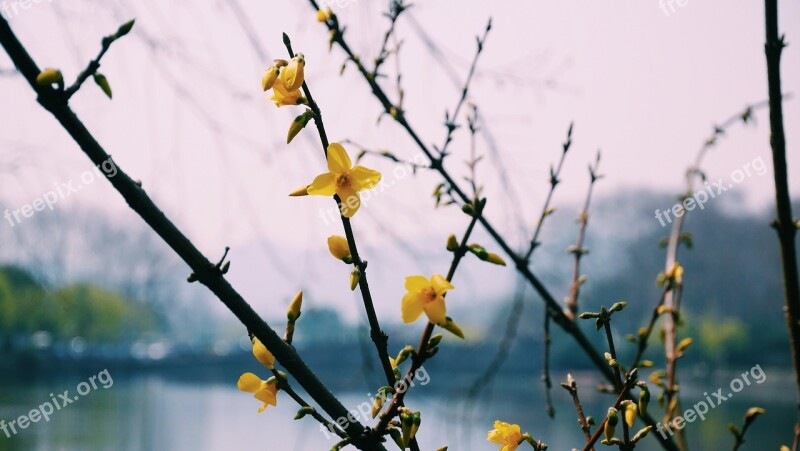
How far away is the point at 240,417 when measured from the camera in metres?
13.0

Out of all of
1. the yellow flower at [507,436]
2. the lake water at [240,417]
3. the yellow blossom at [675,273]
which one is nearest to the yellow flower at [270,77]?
the yellow flower at [507,436]

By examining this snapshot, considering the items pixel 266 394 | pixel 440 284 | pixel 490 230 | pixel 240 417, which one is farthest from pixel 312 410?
pixel 240 417

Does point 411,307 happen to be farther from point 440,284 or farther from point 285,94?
point 285,94

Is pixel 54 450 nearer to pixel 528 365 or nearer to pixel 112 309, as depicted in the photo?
pixel 528 365

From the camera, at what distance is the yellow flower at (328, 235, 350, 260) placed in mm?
530

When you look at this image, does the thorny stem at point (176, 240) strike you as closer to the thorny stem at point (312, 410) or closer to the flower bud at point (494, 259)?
the thorny stem at point (312, 410)

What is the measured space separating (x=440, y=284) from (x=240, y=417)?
13.6 meters

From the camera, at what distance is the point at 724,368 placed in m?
17.6

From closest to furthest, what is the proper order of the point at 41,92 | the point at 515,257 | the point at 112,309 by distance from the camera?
the point at 41,92 → the point at 515,257 → the point at 112,309

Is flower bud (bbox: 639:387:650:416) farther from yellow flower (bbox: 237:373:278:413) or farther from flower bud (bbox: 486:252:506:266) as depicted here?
yellow flower (bbox: 237:373:278:413)

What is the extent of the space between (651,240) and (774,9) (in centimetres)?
1712

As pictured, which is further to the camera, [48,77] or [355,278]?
[355,278]

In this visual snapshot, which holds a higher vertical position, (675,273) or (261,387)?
(675,273)

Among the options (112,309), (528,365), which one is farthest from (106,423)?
(112,309)
